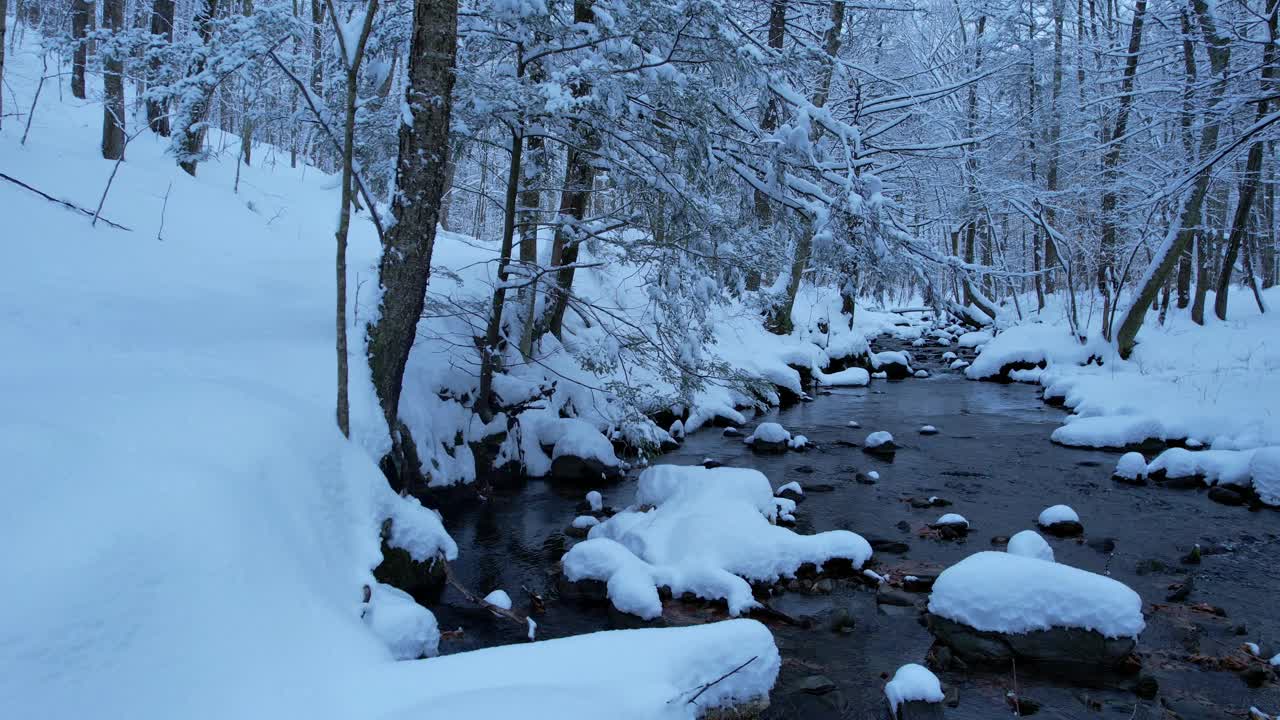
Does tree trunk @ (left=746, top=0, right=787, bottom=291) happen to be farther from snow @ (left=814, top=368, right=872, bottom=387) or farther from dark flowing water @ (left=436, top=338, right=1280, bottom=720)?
snow @ (left=814, top=368, right=872, bottom=387)

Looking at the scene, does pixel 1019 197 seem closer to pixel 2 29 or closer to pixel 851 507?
pixel 851 507

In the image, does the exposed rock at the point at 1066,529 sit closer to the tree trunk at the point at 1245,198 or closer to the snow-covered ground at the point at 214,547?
the snow-covered ground at the point at 214,547

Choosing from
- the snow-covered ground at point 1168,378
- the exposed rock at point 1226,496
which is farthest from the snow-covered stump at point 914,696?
the snow-covered ground at point 1168,378

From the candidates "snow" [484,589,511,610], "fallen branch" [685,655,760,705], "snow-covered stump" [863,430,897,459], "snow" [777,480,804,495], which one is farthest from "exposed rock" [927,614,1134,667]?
"snow-covered stump" [863,430,897,459]

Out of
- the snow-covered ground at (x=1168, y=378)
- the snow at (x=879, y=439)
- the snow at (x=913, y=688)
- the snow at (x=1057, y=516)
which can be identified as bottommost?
the snow at (x=913, y=688)

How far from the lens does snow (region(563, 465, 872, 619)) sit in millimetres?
5789

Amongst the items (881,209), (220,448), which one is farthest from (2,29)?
(881,209)

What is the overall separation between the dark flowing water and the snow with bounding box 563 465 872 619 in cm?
26

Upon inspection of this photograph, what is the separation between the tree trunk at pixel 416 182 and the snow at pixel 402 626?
195cm

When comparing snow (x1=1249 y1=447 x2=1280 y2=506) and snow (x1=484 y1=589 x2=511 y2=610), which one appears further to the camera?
snow (x1=1249 y1=447 x2=1280 y2=506)

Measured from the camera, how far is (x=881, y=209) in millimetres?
6297

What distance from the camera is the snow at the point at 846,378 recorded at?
16797 millimetres

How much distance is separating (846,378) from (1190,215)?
711 cm

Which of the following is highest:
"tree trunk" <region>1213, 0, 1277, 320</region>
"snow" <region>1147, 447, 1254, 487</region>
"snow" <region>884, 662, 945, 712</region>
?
"tree trunk" <region>1213, 0, 1277, 320</region>
